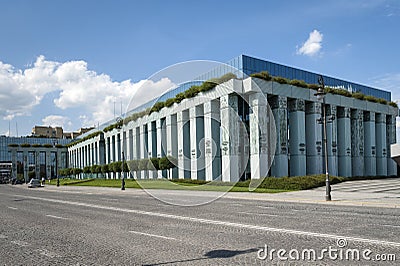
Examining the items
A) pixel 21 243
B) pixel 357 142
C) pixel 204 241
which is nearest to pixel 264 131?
pixel 357 142

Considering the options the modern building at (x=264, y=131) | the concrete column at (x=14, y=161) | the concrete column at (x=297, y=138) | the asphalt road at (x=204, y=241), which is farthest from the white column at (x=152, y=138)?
the concrete column at (x=14, y=161)

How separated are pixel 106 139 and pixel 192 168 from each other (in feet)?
178

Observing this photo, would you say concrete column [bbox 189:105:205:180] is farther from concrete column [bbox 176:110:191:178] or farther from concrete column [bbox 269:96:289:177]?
concrete column [bbox 269:96:289:177]

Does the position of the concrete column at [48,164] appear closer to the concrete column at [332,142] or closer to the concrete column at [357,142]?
the concrete column at [357,142]

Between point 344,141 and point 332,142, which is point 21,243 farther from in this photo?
point 344,141

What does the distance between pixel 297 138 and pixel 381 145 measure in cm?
2068

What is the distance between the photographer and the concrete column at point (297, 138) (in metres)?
50.0

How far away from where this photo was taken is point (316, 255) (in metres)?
8.67

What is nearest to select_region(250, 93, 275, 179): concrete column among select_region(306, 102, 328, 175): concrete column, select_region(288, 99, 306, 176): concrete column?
select_region(288, 99, 306, 176): concrete column

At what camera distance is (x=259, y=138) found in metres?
44.9

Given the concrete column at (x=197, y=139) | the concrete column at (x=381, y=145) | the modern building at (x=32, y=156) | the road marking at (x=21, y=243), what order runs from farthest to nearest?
the modern building at (x=32, y=156), the concrete column at (x=381, y=145), the concrete column at (x=197, y=139), the road marking at (x=21, y=243)

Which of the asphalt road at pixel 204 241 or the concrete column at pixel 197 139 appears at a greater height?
the concrete column at pixel 197 139

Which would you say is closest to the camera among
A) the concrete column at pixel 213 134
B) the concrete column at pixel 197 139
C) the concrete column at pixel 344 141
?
the concrete column at pixel 213 134

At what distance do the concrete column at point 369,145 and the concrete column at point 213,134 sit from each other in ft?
82.7
